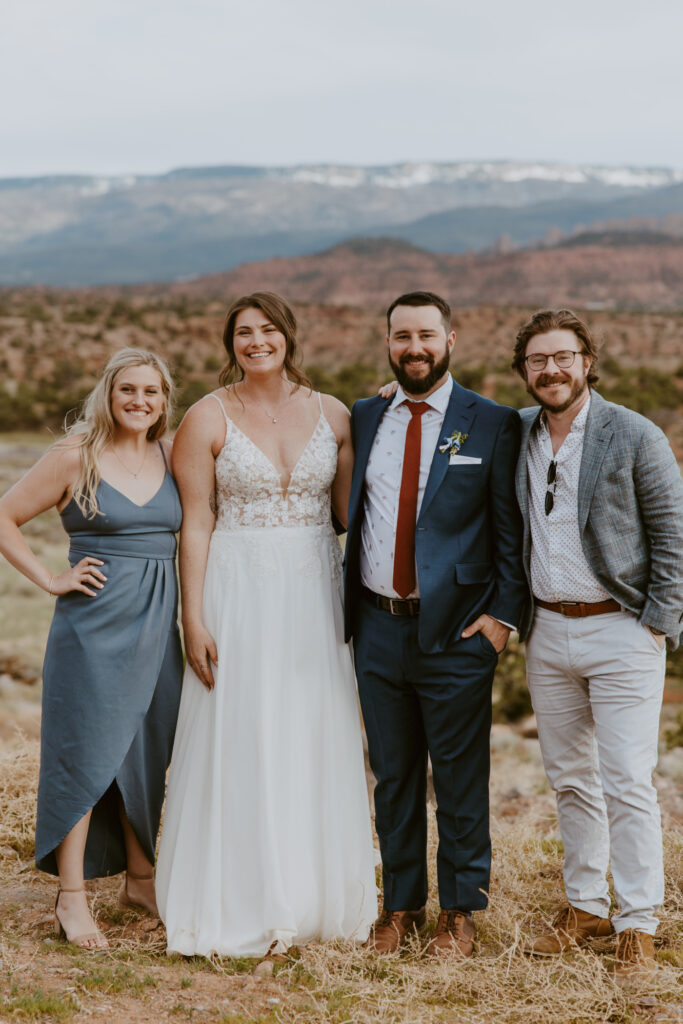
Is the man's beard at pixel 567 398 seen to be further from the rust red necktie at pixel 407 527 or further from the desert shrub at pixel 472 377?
the desert shrub at pixel 472 377

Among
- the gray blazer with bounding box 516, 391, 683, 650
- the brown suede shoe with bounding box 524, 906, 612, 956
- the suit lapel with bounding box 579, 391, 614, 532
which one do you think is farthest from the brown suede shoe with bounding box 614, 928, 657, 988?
the suit lapel with bounding box 579, 391, 614, 532

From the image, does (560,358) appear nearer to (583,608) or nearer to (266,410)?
(583,608)

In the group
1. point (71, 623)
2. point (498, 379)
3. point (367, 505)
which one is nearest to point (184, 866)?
point (71, 623)

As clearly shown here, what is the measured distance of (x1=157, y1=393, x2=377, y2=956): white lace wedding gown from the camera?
4.11 metres

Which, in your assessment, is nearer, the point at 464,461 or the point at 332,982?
the point at 332,982

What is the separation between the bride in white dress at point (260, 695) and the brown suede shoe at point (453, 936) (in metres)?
0.30

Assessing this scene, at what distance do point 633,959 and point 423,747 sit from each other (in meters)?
1.12

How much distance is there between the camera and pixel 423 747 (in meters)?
4.29

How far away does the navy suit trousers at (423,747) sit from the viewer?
13.3 ft

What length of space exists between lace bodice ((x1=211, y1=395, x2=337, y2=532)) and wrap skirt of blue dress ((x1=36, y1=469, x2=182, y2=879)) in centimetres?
23

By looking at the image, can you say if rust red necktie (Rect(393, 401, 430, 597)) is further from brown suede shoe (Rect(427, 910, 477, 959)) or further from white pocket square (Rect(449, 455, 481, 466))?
brown suede shoe (Rect(427, 910, 477, 959))

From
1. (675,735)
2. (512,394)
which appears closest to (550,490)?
(675,735)

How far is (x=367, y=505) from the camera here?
418 centimetres

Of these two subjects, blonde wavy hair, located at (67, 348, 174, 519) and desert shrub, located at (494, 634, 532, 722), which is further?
desert shrub, located at (494, 634, 532, 722)
